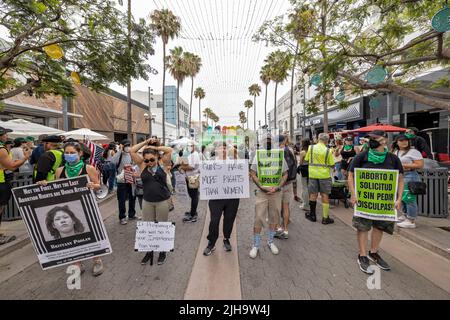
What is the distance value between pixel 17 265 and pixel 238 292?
3.62 metres

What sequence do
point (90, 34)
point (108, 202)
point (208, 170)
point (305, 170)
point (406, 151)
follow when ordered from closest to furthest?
point (208, 170) → point (406, 151) → point (90, 34) → point (305, 170) → point (108, 202)

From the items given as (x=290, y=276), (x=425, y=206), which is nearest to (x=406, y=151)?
(x=425, y=206)

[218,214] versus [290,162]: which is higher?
[290,162]

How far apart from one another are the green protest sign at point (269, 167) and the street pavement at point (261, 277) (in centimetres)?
122

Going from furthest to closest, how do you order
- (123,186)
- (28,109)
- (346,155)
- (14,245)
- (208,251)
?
(28,109) < (346,155) < (123,186) < (14,245) < (208,251)

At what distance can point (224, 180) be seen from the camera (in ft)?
13.6

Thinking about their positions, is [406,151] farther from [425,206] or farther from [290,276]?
[290,276]

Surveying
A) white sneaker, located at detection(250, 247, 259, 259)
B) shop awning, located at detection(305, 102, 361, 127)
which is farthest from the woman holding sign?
shop awning, located at detection(305, 102, 361, 127)

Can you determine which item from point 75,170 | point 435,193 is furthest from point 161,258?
point 435,193

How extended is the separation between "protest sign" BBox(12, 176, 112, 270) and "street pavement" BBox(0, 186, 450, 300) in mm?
406

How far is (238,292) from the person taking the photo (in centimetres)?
302

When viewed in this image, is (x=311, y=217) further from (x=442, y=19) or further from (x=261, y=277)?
(x=442, y=19)

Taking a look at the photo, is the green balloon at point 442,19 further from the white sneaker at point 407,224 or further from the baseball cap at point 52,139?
the baseball cap at point 52,139

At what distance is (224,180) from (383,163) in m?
2.42
